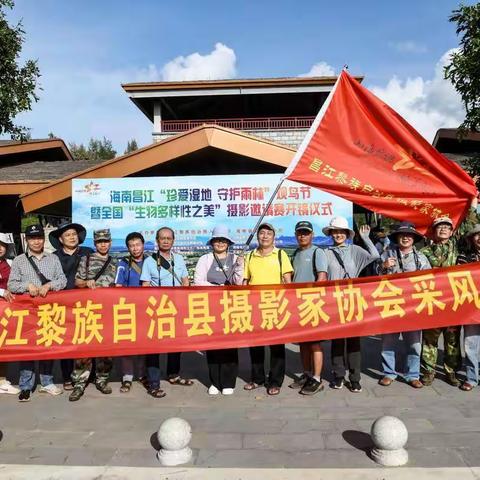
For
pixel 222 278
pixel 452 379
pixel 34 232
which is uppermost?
pixel 34 232

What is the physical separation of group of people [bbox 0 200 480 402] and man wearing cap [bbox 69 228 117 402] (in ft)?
0.04

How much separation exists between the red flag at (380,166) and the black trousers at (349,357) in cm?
152

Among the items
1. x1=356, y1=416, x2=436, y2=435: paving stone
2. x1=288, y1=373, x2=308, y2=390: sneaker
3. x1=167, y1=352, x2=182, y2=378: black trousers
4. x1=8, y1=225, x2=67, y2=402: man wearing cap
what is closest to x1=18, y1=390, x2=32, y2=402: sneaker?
x1=8, y1=225, x2=67, y2=402: man wearing cap

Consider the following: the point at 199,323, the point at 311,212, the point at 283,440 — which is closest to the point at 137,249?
the point at 199,323

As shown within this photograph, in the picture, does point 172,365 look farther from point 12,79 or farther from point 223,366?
point 12,79

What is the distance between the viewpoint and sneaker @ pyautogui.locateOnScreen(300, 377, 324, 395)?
5280 millimetres

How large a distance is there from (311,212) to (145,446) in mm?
5207

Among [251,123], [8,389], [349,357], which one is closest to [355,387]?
[349,357]

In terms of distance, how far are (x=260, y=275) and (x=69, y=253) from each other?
2.22 meters

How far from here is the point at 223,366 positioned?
536 cm

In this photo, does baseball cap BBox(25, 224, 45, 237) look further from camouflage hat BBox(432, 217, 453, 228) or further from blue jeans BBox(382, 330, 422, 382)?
camouflage hat BBox(432, 217, 453, 228)

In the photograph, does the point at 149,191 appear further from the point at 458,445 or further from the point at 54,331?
the point at 458,445

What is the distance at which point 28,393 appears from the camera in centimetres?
532

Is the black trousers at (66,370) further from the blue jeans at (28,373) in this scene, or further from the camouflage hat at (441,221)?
the camouflage hat at (441,221)
